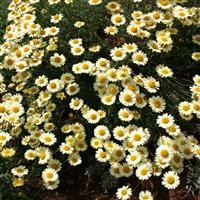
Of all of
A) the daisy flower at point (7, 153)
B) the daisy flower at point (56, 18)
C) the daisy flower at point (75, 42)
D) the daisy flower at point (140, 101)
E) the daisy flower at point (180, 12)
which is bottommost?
the daisy flower at point (7, 153)

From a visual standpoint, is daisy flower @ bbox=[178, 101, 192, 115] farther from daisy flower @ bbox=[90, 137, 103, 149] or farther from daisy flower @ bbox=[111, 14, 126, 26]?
daisy flower @ bbox=[111, 14, 126, 26]

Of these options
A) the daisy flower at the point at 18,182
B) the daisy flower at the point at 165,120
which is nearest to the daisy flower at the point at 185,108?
the daisy flower at the point at 165,120

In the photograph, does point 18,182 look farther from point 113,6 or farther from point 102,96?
point 113,6

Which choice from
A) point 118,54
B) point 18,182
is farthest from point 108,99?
point 18,182

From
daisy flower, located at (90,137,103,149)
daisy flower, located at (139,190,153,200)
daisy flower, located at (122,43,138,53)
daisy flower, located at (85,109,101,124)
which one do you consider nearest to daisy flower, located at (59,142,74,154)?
daisy flower, located at (90,137,103,149)

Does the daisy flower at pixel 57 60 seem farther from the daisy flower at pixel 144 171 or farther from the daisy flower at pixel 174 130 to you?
the daisy flower at pixel 144 171

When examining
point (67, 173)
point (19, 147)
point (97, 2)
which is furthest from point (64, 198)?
point (97, 2)

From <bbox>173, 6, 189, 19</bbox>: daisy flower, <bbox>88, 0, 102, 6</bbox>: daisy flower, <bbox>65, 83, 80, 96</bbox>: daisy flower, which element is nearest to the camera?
<bbox>65, 83, 80, 96</bbox>: daisy flower

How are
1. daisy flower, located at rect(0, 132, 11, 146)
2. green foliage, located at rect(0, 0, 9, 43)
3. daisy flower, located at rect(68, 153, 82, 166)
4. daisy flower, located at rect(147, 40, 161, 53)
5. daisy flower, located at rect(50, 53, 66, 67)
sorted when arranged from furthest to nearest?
green foliage, located at rect(0, 0, 9, 43) < daisy flower, located at rect(50, 53, 66, 67) < daisy flower, located at rect(147, 40, 161, 53) < daisy flower, located at rect(0, 132, 11, 146) < daisy flower, located at rect(68, 153, 82, 166)
